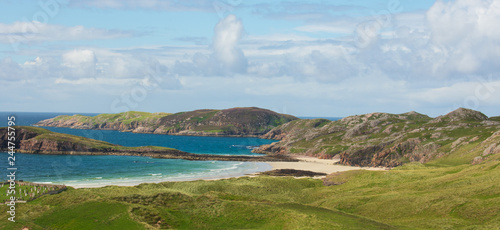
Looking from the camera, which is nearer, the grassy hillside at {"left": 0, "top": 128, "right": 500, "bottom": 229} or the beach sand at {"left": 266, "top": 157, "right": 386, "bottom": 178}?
the grassy hillside at {"left": 0, "top": 128, "right": 500, "bottom": 229}

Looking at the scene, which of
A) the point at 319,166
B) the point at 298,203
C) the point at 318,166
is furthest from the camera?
the point at 319,166

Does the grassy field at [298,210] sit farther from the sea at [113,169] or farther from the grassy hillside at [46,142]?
the grassy hillside at [46,142]

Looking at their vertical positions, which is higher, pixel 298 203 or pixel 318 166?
pixel 318 166

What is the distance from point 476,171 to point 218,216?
50322 millimetres

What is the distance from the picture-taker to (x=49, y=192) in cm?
7462

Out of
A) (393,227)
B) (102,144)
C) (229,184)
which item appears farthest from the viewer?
(102,144)

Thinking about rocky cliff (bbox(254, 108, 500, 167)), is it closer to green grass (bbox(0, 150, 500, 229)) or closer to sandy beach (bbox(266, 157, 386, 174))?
sandy beach (bbox(266, 157, 386, 174))

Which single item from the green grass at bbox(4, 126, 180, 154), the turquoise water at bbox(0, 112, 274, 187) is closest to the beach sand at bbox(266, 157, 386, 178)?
the turquoise water at bbox(0, 112, 274, 187)

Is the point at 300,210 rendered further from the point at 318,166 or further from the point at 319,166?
the point at 319,166

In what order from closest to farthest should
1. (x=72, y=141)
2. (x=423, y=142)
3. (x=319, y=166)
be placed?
(x=423, y=142)
(x=319, y=166)
(x=72, y=141)

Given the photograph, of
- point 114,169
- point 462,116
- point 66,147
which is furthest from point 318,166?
point 66,147

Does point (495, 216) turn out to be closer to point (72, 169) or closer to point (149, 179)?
point (149, 179)

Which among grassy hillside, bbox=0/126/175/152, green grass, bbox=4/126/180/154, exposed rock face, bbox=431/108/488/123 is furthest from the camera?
green grass, bbox=4/126/180/154

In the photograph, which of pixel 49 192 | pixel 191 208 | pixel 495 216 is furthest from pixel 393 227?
pixel 49 192
